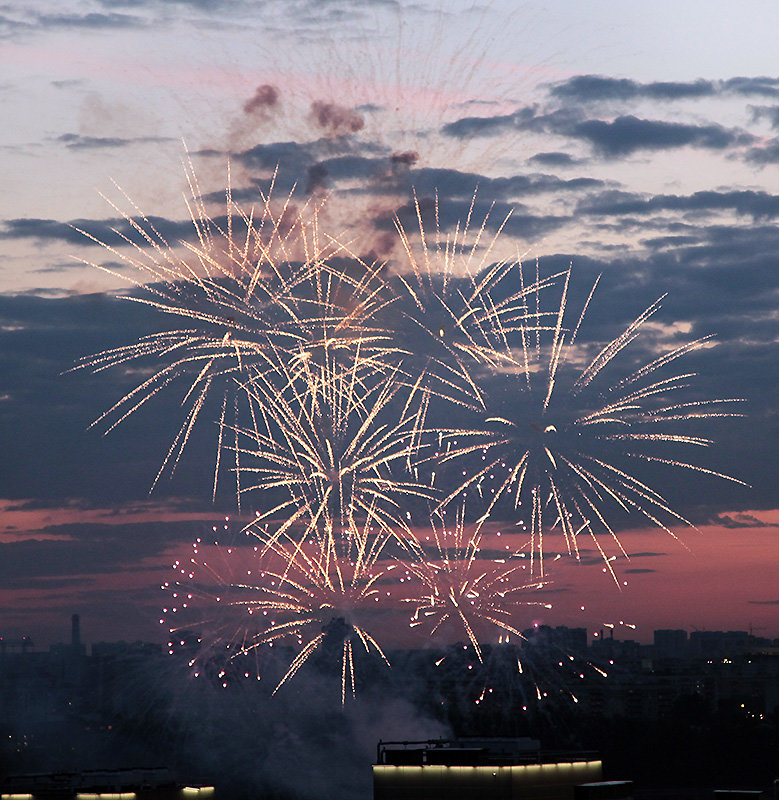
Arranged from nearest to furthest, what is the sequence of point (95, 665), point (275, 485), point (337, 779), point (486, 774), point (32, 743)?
point (275, 485)
point (486, 774)
point (337, 779)
point (32, 743)
point (95, 665)

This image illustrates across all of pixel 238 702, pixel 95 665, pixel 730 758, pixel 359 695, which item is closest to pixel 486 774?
pixel 359 695

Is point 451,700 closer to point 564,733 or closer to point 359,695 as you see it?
point 359,695

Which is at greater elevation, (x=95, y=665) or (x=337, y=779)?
(x=95, y=665)

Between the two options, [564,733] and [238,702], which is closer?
[238,702]

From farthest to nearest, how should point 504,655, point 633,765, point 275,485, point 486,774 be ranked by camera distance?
point 633,765 → point 504,655 → point 486,774 → point 275,485

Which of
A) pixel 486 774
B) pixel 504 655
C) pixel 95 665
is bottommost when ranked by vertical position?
pixel 486 774

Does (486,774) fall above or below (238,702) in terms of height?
below

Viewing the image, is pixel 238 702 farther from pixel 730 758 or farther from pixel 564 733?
pixel 730 758

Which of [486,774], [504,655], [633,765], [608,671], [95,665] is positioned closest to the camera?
[486,774]

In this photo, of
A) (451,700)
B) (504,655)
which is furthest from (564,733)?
(504,655)
